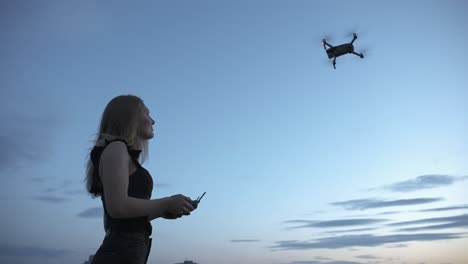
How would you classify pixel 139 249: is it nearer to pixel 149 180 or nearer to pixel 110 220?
pixel 110 220

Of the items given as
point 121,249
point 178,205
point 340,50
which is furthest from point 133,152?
point 340,50

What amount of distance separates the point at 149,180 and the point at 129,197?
0.51 metres

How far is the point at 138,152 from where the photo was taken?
4809mm

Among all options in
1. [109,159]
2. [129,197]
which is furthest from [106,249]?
[109,159]

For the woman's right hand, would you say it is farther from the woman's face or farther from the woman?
the woman's face

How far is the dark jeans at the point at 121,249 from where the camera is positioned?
4305mm

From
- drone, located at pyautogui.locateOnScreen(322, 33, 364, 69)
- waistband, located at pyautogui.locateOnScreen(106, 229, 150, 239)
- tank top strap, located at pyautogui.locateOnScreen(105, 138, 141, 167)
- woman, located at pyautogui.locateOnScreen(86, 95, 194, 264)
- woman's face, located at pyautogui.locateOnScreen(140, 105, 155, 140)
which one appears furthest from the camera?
drone, located at pyautogui.locateOnScreen(322, 33, 364, 69)

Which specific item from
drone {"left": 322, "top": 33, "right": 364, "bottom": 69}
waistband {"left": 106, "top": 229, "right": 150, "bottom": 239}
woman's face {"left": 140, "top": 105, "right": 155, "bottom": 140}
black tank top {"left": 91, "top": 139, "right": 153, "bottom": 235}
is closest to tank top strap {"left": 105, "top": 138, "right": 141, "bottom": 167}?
black tank top {"left": 91, "top": 139, "right": 153, "bottom": 235}

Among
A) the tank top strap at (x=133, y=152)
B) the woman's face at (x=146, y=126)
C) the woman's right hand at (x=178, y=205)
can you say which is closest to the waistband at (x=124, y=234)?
the woman's right hand at (x=178, y=205)

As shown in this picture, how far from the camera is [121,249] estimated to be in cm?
432

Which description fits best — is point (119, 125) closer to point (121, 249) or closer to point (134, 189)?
point (134, 189)

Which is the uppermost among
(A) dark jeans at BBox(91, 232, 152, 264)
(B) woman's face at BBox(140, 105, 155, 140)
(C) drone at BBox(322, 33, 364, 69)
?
(C) drone at BBox(322, 33, 364, 69)

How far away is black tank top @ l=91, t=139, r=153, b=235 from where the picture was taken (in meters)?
4.41

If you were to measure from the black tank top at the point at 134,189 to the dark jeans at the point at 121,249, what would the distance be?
7 centimetres
